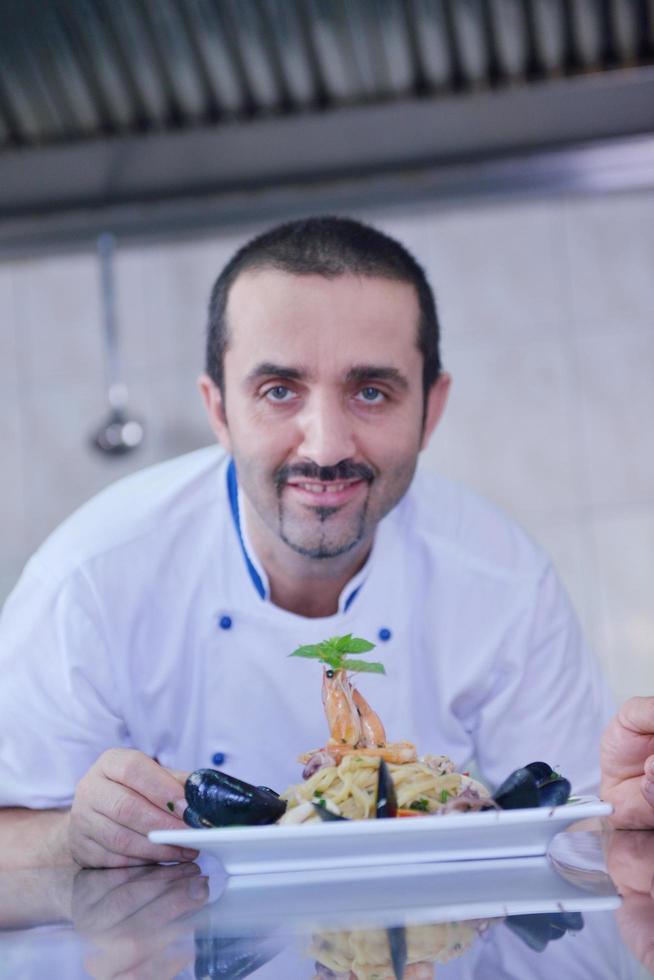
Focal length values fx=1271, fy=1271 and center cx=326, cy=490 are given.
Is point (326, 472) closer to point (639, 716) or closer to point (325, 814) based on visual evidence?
point (639, 716)

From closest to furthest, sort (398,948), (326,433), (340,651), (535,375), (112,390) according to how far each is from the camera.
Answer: (398,948) → (340,651) → (326,433) → (112,390) → (535,375)

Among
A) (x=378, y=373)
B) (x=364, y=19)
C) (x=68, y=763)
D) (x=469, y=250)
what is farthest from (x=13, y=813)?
(x=469, y=250)

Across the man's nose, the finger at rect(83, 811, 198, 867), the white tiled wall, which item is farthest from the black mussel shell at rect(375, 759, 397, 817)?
the white tiled wall

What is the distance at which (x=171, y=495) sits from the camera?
5.47 feet

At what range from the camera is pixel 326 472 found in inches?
58.7

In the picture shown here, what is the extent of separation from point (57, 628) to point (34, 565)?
125 mm

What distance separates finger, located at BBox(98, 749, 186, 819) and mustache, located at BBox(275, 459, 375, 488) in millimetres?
485

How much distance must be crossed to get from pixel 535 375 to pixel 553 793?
2192 millimetres

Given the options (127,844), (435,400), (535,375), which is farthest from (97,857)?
(535,375)

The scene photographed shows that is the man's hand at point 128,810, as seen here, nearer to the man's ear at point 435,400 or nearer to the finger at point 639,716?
the finger at point 639,716

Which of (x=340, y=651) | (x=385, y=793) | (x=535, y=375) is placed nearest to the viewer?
(x=385, y=793)

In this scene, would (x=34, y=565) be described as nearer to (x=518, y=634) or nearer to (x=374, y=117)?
(x=518, y=634)

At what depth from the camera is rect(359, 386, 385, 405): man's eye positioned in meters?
1.51

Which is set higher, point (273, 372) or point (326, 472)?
point (273, 372)
